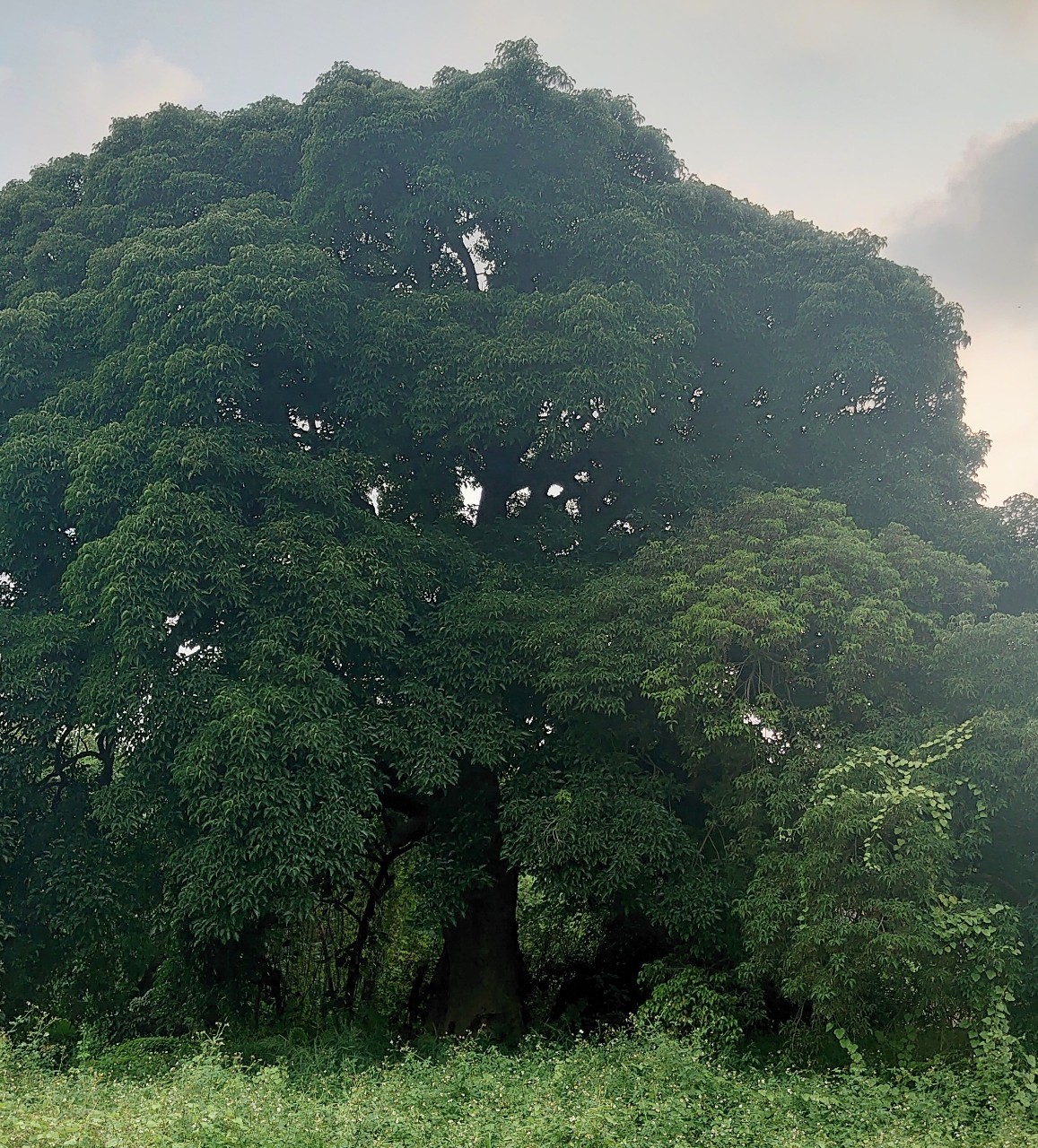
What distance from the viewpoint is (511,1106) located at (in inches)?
289

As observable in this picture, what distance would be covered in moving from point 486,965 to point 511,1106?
5921mm

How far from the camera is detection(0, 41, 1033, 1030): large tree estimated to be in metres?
10.1

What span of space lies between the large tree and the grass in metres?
1.89

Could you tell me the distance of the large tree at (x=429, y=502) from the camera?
33.2ft

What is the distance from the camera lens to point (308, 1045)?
36.6 feet

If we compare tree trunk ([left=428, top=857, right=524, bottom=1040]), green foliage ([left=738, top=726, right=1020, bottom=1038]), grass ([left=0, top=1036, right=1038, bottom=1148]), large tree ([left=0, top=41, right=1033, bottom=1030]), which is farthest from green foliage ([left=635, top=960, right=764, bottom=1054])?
tree trunk ([left=428, top=857, right=524, bottom=1040])

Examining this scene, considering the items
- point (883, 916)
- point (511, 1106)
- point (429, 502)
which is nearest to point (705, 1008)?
point (883, 916)

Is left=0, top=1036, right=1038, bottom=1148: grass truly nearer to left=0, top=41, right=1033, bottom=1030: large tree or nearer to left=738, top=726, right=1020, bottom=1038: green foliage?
left=738, top=726, right=1020, bottom=1038: green foliage

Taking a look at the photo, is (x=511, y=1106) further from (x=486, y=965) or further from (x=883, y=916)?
(x=486, y=965)

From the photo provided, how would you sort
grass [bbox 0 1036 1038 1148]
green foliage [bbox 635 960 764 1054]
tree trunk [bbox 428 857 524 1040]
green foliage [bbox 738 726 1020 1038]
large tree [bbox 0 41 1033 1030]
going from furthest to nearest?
tree trunk [bbox 428 857 524 1040]
large tree [bbox 0 41 1033 1030]
green foliage [bbox 635 960 764 1054]
green foliage [bbox 738 726 1020 1038]
grass [bbox 0 1036 1038 1148]

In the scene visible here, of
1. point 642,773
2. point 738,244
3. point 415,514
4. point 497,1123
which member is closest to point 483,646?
point 642,773

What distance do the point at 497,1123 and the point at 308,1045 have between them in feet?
16.7

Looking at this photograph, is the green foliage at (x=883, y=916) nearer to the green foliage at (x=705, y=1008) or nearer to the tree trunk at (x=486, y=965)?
the green foliage at (x=705, y=1008)

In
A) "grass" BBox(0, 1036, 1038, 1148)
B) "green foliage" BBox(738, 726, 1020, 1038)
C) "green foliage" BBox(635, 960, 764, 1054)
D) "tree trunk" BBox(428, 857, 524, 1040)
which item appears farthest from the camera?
"tree trunk" BBox(428, 857, 524, 1040)
